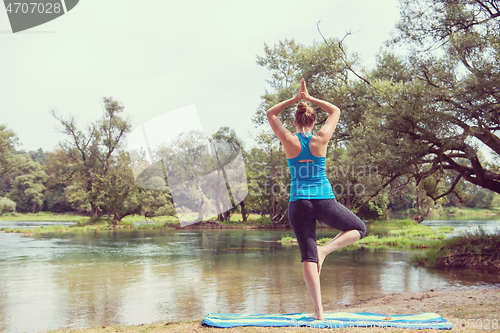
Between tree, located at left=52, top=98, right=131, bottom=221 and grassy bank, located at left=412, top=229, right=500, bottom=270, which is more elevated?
tree, located at left=52, top=98, right=131, bottom=221

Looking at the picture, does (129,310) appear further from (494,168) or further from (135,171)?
(135,171)

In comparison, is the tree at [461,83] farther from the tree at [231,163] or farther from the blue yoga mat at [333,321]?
the tree at [231,163]

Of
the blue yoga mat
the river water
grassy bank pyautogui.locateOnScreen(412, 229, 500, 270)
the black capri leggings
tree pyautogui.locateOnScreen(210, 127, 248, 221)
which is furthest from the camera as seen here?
tree pyautogui.locateOnScreen(210, 127, 248, 221)

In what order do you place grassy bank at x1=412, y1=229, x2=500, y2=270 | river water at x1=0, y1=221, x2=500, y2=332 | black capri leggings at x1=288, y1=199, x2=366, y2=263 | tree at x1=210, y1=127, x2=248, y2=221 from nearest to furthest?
1. black capri leggings at x1=288, y1=199, x2=366, y2=263
2. river water at x1=0, y1=221, x2=500, y2=332
3. grassy bank at x1=412, y1=229, x2=500, y2=270
4. tree at x1=210, y1=127, x2=248, y2=221

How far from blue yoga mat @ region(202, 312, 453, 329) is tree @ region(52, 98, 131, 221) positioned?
145 ft

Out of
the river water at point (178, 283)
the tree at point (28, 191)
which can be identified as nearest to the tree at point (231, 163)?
the river water at point (178, 283)

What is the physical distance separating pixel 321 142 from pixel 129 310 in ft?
22.6

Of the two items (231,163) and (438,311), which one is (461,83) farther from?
(231,163)

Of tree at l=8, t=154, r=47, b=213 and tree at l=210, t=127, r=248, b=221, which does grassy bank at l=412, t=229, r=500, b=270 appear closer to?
tree at l=210, t=127, r=248, b=221

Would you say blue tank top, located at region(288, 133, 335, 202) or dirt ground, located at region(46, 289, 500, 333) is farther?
dirt ground, located at region(46, 289, 500, 333)

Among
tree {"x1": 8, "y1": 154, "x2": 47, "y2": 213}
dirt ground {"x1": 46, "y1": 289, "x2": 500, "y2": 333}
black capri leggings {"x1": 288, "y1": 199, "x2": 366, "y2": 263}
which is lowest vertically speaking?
dirt ground {"x1": 46, "y1": 289, "x2": 500, "y2": 333}

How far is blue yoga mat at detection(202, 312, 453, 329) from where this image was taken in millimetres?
3977

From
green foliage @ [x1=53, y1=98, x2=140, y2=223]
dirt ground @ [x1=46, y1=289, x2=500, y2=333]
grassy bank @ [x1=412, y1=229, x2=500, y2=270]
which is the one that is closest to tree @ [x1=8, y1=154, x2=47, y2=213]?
green foliage @ [x1=53, y1=98, x2=140, y2=223]

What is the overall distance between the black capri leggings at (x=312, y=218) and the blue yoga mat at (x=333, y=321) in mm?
690
